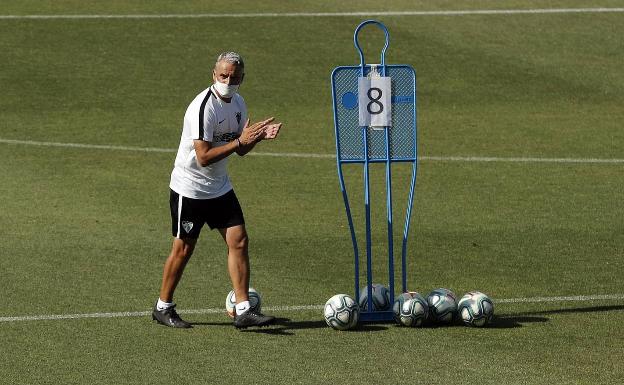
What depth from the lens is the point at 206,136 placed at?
452 inches

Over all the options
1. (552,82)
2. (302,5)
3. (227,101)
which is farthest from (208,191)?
(302,5)

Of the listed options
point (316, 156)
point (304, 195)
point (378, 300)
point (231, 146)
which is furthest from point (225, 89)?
point (316, 156)

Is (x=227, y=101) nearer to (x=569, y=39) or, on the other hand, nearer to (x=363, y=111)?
(x=363, y=111)

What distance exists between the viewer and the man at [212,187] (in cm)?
1148

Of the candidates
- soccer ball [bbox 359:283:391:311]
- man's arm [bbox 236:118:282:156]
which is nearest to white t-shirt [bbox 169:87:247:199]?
man's arm [bbox 236:118:282:156]

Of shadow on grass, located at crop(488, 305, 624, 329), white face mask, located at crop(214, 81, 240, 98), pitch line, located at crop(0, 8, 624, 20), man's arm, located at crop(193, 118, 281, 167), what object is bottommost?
shadow on grass, located at crop(488, 305, 624, 329)

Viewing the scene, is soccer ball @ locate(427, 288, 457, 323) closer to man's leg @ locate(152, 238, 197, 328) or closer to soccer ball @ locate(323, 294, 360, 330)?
soccer ball @ locate(323, 294, 360, 330)

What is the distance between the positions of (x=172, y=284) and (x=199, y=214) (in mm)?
601

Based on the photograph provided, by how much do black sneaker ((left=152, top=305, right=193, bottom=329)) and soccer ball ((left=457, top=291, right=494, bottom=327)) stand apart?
7.12 feet

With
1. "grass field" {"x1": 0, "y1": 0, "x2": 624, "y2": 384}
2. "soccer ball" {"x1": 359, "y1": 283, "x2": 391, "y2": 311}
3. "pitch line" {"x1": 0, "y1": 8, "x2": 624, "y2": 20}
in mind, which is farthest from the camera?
"pitch line" {"x1": 0, "y1": 8, "x2": 624, "y2": 20}

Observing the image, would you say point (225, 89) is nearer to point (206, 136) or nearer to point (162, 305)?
point (206, 136)

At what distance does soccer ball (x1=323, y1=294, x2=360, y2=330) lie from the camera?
37.4ft

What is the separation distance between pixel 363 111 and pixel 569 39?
56.0 ft

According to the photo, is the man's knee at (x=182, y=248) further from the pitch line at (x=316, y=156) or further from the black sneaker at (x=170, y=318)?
the pitch line at (x=316, y=156)
